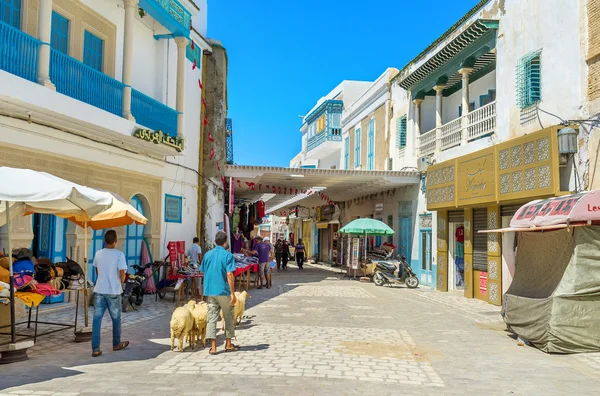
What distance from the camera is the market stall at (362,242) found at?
19703 mm

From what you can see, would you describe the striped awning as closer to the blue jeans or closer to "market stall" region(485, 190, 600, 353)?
"market stall" region(485, 190, 600, 353)

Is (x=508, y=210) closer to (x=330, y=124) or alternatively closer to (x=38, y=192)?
(x=38, y=192)

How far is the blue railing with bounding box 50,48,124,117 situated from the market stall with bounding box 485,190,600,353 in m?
8.34

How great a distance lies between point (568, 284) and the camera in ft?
26.0

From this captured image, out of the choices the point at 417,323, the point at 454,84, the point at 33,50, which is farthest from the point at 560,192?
the point at 33,50

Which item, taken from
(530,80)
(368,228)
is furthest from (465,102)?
(368,228)

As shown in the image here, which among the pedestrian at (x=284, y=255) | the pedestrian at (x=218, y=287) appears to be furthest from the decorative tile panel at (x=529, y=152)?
the pedestrian at (x=284, y=255)

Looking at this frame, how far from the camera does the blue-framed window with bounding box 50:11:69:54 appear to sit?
10852 mm

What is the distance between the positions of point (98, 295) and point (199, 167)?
10585 mm

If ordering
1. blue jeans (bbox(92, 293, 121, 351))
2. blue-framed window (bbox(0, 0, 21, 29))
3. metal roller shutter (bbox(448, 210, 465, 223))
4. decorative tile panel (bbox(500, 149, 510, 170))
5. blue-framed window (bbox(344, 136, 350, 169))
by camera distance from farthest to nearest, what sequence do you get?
blue-framed window (bbox(344, 136, 350, 169)), metal roller shutter (bbox(448, 210, 465, 223)), decorative tile panel (bbox(500, 149, 510, 170)), blue-framed window (bbox(0, 0, 21, 29)), blue jeans (bbox(92, 293, 121, 351))

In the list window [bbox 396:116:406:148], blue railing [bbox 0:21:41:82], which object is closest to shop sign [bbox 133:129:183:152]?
blue railing [bbox 0:21:41:82]

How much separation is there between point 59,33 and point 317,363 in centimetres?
850

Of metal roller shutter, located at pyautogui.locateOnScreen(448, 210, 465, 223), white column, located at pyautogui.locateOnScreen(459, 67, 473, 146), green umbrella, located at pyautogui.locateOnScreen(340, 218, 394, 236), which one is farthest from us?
green umbrella, located at pyautogui.locateOnScreen(340, 218, 394, 236)

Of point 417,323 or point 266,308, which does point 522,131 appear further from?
point 266,308
